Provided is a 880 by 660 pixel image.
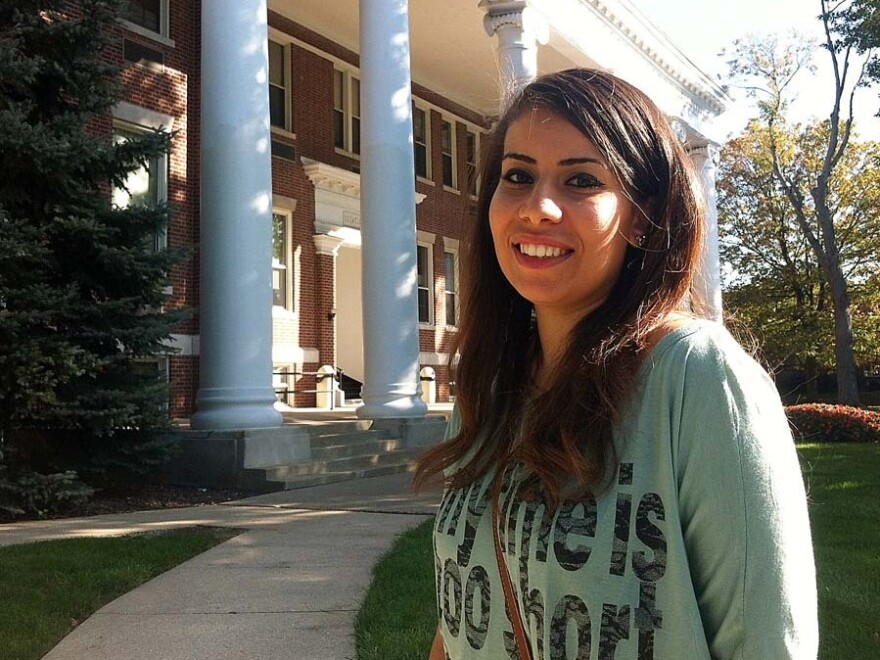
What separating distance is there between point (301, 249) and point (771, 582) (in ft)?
56.1

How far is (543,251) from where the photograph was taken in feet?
4.65

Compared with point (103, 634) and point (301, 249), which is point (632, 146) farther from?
point (301, 249)

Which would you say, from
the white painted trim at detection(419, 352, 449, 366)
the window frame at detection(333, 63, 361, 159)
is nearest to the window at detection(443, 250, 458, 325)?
the white painted trim at detection(419, 352, 449, 366)

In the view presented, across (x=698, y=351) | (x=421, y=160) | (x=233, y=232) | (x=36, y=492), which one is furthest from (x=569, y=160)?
(x=421, y=160)

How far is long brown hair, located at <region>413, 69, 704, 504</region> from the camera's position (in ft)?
4.14

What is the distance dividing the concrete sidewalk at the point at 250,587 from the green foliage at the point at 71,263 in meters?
1.02

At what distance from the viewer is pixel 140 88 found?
45.4 ft

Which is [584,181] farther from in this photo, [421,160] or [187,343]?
[421,160]

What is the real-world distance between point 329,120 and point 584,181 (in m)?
17.9

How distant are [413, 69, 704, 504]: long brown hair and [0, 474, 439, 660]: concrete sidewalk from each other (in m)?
2.40

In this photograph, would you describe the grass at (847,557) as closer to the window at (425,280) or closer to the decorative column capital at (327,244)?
the decorative column capital at (327,244)

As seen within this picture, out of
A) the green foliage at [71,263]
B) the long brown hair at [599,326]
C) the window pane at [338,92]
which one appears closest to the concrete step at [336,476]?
the green foliage at [71,263]

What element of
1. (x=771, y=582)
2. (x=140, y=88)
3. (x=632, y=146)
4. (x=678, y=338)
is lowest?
(x=771, y=582)

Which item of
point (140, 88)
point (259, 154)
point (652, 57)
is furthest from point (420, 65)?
point (259, 154)
